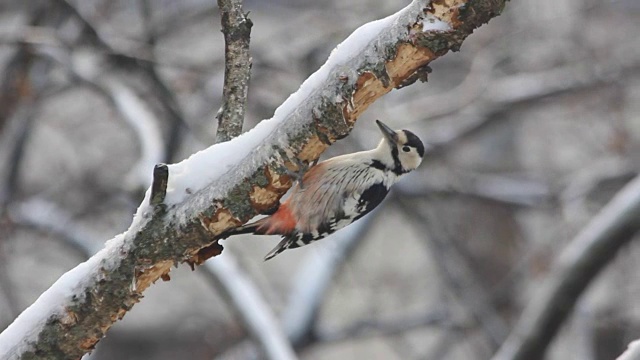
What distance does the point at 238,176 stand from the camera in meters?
1.36

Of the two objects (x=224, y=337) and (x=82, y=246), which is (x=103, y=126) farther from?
(x=82, y=246)

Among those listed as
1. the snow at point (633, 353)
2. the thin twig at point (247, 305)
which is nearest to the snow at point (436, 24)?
the snow at point (633, 353)

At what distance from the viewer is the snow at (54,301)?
4.66 feet

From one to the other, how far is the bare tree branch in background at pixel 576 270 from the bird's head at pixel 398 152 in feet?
2.55

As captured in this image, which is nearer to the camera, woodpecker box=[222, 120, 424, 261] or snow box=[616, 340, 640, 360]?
snow box=[616, 340, 640, 360]

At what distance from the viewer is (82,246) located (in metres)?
3.75

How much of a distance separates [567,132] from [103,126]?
12.0ft

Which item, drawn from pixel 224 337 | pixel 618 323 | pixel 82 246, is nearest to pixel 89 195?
pixel 224 337

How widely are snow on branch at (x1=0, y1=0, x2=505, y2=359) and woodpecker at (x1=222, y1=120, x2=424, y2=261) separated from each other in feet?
1.50

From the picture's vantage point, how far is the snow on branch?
4.30 feet

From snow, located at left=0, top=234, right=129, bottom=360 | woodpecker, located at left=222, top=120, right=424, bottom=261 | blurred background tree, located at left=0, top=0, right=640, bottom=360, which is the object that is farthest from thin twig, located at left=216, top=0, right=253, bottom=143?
blurred background tree, located at left=0, top=0, right=640, bottom=360

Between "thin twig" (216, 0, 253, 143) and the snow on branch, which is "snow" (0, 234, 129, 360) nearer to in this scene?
the snow on branch

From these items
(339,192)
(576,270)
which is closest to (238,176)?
(339,192)

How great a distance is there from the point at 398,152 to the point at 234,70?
2.98 ft
